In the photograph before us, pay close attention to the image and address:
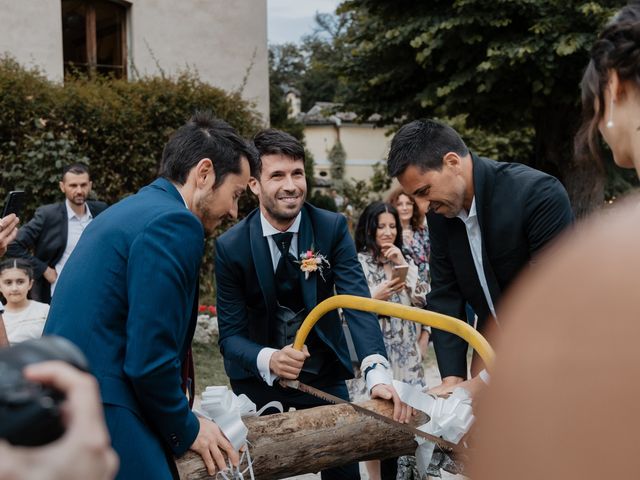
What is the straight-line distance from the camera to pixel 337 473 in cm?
432

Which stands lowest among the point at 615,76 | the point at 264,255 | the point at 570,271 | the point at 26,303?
the point at 26,303

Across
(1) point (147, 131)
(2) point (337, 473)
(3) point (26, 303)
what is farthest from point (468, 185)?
(1) point (147, 131)

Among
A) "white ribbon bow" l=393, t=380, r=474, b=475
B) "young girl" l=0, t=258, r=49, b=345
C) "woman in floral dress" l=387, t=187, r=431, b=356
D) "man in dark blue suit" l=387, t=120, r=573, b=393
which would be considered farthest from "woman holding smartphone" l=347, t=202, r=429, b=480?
"young girl" l=0, t=258, r=49, b=345

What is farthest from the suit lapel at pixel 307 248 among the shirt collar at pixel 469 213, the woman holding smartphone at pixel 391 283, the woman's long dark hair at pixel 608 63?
the woman's long dark hair at pixel 608 63

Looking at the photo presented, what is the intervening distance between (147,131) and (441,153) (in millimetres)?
8966

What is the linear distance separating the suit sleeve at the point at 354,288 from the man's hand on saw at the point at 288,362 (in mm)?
462

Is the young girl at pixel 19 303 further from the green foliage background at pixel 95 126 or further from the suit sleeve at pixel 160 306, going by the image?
the suit sleeve at pixel 160 306

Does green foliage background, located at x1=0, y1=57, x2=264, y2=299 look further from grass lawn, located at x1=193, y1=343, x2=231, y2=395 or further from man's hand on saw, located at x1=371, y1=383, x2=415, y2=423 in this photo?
man's hand on saw, located at x1=371, y1=383, x2=415, y2=423

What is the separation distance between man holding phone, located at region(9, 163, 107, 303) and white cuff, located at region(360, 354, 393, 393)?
15.0 ft

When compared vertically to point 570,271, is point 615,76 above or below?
above

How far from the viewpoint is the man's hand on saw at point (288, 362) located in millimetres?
3791

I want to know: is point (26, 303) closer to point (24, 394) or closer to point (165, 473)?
point (165, 473)

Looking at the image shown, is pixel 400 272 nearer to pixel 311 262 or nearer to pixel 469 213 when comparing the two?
pixel 311 262

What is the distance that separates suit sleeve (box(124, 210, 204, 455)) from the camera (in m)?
2.60
